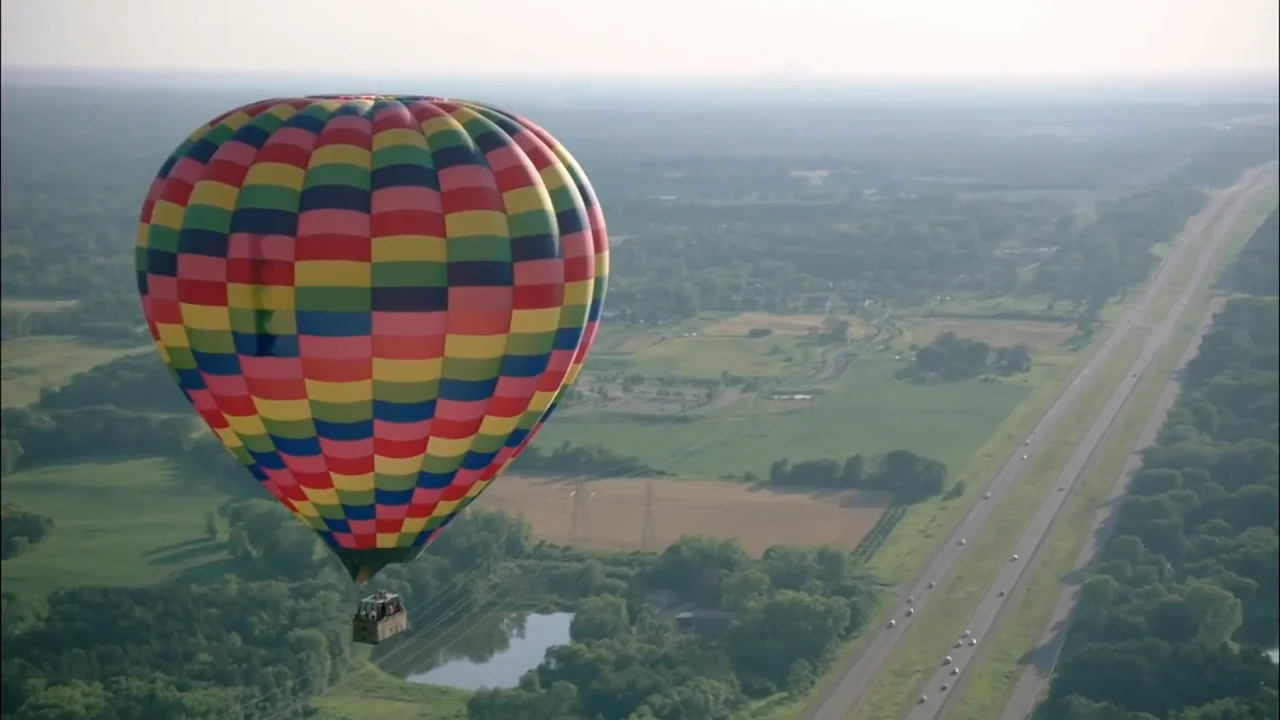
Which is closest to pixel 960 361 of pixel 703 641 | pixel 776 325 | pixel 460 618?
pixel 776 325

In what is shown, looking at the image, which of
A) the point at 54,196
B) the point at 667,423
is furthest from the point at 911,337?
the point at 54,196

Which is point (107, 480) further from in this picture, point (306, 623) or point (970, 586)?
point (970, 586)

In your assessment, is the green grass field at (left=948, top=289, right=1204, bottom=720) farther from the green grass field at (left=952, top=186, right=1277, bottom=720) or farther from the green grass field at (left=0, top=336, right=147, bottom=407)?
the green grass field at (left=0, top=336, right=147, bottom=407)

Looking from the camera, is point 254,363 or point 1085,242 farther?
point 1085,242

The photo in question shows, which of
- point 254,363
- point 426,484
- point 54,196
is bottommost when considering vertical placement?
point 54,196


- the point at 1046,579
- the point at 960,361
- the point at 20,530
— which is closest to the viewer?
the point at 1046,579

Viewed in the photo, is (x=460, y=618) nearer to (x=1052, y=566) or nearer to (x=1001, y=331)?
(x=1052, y=566)
